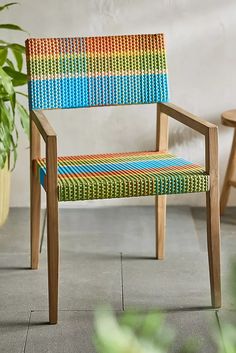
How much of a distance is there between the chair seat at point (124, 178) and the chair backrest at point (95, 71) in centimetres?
24

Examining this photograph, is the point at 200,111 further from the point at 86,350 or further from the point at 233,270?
the point at 233,270

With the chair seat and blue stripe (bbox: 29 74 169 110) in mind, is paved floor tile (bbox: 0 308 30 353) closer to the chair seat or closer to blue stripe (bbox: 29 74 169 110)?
the chair seat

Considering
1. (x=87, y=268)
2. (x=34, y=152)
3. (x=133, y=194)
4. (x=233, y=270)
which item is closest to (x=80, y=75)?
(x=34, y=152)

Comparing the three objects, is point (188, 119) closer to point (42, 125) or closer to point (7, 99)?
point (42, 125)

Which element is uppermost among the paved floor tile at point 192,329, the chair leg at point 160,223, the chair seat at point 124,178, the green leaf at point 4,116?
the green leaf at point 4,116

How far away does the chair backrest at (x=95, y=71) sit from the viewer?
7.04 feet

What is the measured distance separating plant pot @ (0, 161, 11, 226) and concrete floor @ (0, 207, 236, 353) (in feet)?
0.17

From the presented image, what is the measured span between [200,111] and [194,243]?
69 cm

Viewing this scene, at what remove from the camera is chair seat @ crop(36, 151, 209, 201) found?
1815mm

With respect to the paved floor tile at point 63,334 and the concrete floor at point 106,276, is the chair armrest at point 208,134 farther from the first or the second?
the paved floor tile at point 63,334

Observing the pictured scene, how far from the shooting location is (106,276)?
7.58ft

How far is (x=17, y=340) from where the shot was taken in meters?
1.85

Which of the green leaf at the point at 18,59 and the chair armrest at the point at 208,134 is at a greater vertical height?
the green leaf at the point at 18,59

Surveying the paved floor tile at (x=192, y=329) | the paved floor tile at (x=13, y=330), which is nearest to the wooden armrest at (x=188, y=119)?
the paved floor tile at (x=192, y=329)
